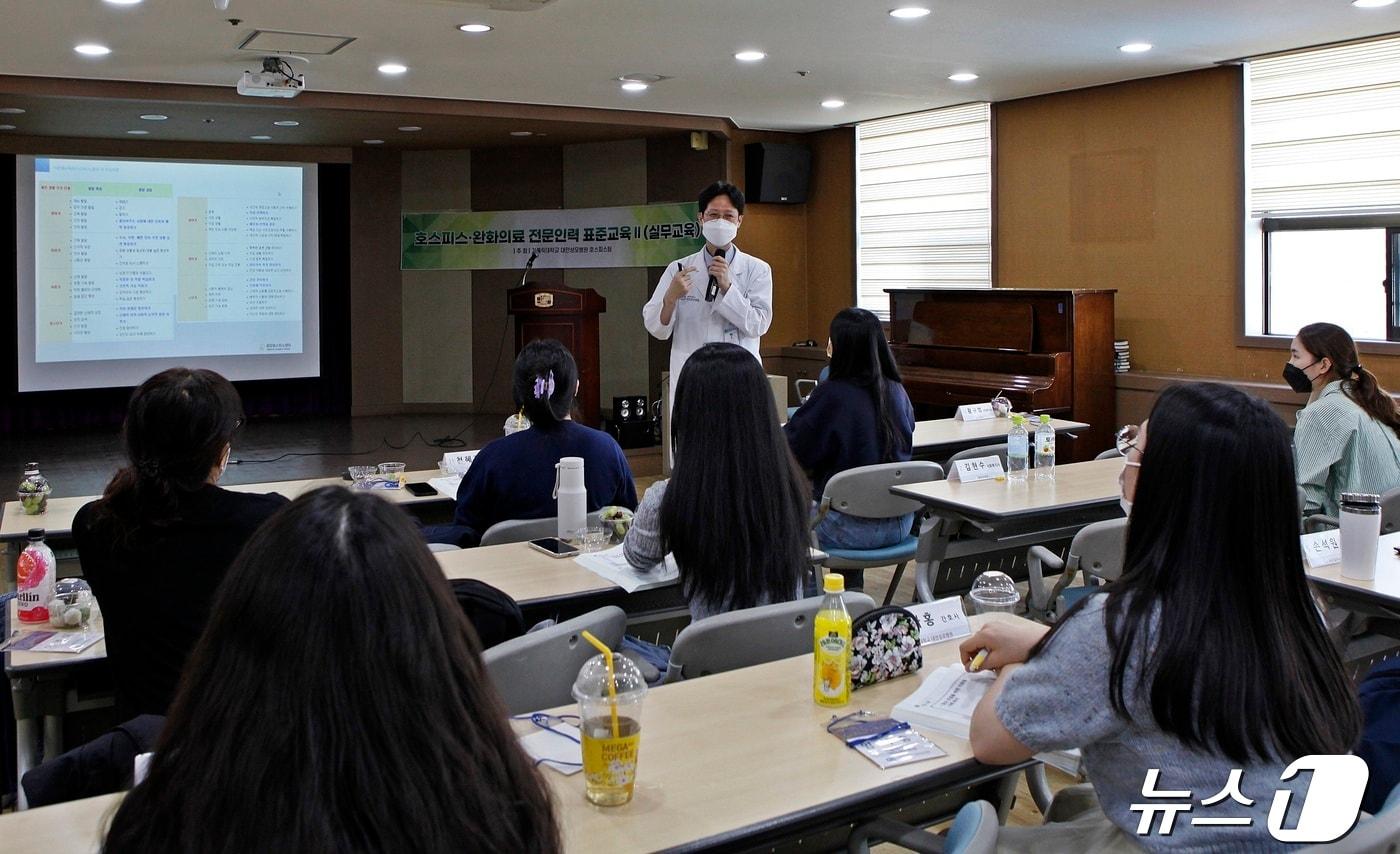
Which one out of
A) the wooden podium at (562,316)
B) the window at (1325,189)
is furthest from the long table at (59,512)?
the window at (1325,189)

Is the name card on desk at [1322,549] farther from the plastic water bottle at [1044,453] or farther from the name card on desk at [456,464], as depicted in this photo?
the name card on desk at [456,464]

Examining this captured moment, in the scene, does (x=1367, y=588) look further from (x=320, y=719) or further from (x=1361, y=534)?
(x=320, y=719)

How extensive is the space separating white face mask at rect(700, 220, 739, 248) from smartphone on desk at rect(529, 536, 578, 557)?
2192 mm

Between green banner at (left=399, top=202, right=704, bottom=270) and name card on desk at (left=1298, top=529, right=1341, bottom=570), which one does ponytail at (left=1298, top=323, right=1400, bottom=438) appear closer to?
name card on desk at (left=1298, top=529, right=1341, bottom=570)

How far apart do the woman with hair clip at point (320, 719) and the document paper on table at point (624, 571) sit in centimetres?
170

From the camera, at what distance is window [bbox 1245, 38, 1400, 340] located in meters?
6.41

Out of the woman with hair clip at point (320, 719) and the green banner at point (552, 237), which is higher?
the green banner at point (552, 237)

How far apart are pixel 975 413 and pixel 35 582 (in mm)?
4527

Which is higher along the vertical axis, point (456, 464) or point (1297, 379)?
point (1297, 379)

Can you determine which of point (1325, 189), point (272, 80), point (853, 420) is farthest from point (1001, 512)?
point (272, 80)

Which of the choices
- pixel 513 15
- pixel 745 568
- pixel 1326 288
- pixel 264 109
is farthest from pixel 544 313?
pixel 745 568

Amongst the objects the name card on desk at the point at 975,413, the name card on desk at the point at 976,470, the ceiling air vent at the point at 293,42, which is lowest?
the name card on desk at the point at 976,470

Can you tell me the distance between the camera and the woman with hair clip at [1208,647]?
1.49 meters

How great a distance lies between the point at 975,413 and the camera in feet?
19.9
